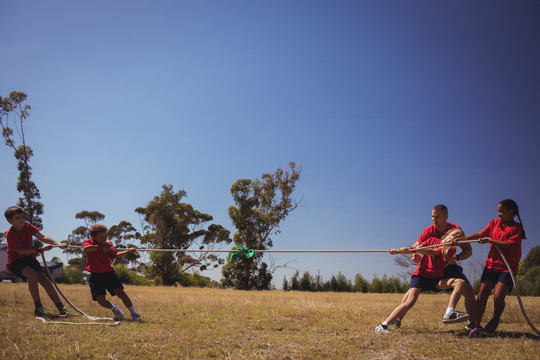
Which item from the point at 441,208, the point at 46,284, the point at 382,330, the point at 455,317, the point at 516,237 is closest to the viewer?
the point at 455,317

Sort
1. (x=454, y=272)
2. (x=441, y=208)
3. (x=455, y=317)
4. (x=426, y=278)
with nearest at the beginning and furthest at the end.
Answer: (x=455, y=317)
(x=454, y=272)
(x=426, y=278)
(x=441, y=208)

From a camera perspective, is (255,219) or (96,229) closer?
(96,229)

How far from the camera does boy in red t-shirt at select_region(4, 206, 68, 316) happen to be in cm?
762

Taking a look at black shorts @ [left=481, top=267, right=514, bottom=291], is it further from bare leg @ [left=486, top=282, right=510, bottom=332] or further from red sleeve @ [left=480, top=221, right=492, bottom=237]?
red sleeve @ [left=480, top=221, right=492, bottom=237]

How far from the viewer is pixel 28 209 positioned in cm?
3228

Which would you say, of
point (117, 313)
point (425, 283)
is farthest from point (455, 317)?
point (117, 313)

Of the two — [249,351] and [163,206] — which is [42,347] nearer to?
[249,351]

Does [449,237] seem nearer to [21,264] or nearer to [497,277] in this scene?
[497,277]

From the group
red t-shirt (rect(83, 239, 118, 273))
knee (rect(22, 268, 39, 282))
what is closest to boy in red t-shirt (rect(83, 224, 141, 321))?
red t-shirt (rect(83, 239, 118, 273))

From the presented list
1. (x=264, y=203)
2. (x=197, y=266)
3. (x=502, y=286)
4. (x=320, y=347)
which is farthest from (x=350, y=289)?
(x=320, y=347)

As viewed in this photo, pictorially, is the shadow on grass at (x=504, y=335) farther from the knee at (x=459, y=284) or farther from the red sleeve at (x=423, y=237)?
the red sleeve at (x=423, y=237)

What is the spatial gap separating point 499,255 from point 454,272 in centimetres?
86

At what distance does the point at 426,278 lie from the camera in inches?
248

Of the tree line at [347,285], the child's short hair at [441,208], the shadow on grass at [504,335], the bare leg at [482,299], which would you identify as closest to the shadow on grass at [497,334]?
the shadow on grass at [504,335]
